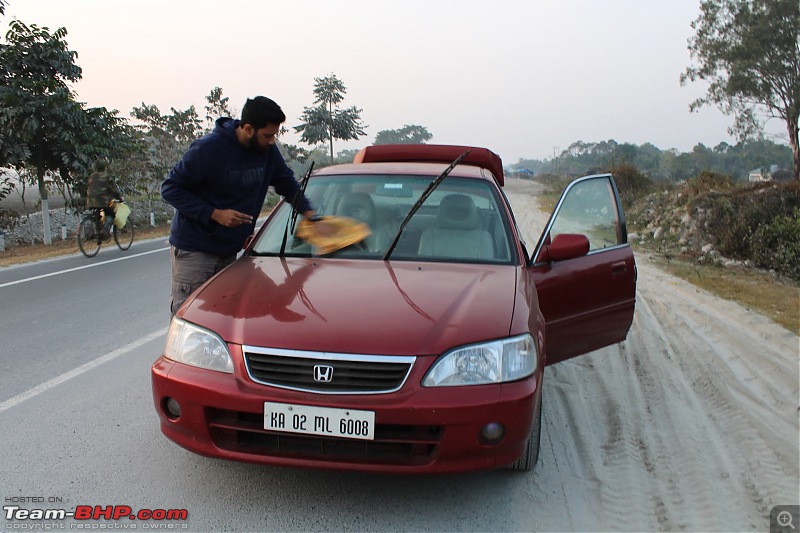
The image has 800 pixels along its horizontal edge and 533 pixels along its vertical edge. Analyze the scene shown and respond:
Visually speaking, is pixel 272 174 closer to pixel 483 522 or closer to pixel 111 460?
pixel 111 460

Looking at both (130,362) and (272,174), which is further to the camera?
(130,362)

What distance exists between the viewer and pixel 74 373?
4762mm

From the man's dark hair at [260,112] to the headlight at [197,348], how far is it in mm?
1294

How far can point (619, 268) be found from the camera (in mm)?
4445

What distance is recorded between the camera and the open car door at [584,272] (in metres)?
4.02

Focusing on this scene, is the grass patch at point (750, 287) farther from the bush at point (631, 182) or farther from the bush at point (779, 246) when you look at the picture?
the bush at point (631, 182)

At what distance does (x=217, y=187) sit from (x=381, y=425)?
1972 mm

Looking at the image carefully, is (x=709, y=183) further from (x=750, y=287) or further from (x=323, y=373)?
(x=323, y=373)

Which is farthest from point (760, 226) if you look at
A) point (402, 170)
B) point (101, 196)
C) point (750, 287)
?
point (101, 196)

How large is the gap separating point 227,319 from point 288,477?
2.72ft

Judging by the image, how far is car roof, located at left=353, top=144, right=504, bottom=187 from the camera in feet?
17.0

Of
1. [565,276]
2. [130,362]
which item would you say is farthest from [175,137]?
[565,276]

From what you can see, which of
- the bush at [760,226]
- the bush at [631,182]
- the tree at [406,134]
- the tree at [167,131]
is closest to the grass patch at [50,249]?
the tree at [167,131]

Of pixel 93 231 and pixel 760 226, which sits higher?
pixel 760 226
